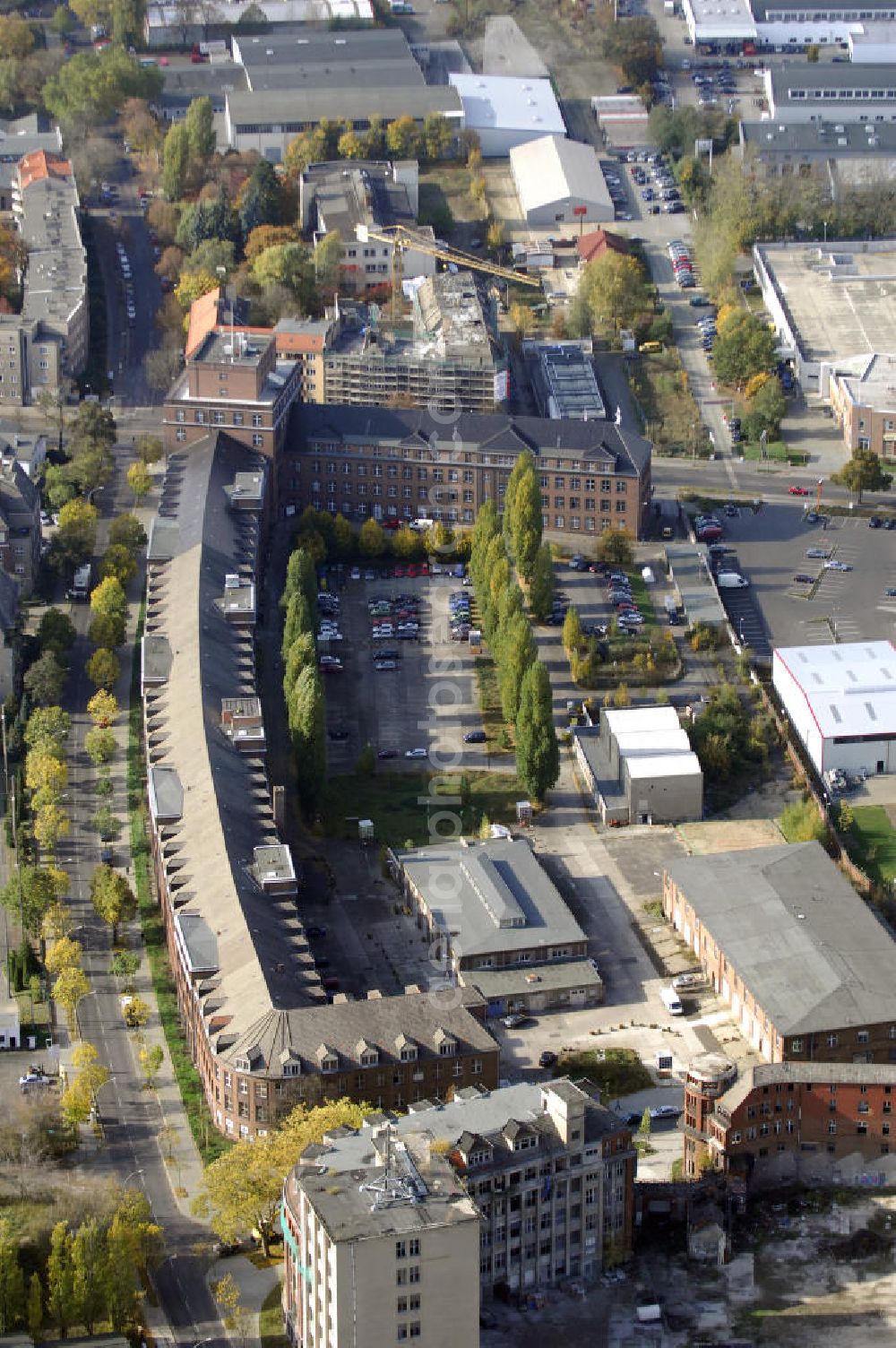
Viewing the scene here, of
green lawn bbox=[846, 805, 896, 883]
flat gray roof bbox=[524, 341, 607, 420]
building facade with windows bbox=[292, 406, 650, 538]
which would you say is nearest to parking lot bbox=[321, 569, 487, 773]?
building facade with windows bbox=[292, 406, 650, 538]

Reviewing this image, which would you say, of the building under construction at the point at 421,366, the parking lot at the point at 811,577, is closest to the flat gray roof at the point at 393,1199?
the parking lot at the point at 811,577

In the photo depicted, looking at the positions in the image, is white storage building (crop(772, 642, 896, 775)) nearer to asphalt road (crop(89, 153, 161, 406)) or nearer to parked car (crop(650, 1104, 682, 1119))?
parked car (crop(650, 1104, 682, 1119))

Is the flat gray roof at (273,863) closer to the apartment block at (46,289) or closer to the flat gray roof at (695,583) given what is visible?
the flat gray roof at (695,583)

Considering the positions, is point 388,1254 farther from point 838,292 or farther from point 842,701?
point 838,292

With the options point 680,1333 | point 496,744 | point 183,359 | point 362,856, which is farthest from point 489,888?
point 183,359

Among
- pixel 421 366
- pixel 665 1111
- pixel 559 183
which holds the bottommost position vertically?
pixel 665 1111

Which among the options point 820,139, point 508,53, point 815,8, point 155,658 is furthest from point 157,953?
point 815,8
